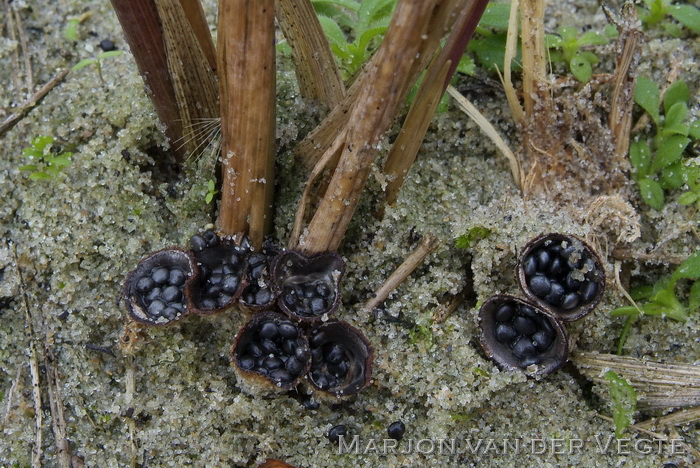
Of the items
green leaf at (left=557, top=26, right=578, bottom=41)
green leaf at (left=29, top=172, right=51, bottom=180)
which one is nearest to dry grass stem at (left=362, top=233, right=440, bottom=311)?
green leaf at (left=557, top=26, right=578, bottom=41)

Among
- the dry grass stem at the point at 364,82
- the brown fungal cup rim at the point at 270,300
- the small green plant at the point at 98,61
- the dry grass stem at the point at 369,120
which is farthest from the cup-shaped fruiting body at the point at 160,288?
the small green plant at the point at 98,61

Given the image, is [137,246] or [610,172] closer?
[137,246]

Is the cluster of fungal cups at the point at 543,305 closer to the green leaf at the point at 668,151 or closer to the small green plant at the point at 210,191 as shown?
the green leaf at the point at 668,151

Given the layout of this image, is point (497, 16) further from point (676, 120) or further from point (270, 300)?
point (270, 300)

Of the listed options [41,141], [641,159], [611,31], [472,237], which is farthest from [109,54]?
[641,159]

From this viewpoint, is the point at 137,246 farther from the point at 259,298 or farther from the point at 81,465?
the point at 81,465

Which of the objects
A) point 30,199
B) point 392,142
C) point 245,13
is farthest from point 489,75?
point 30,199
